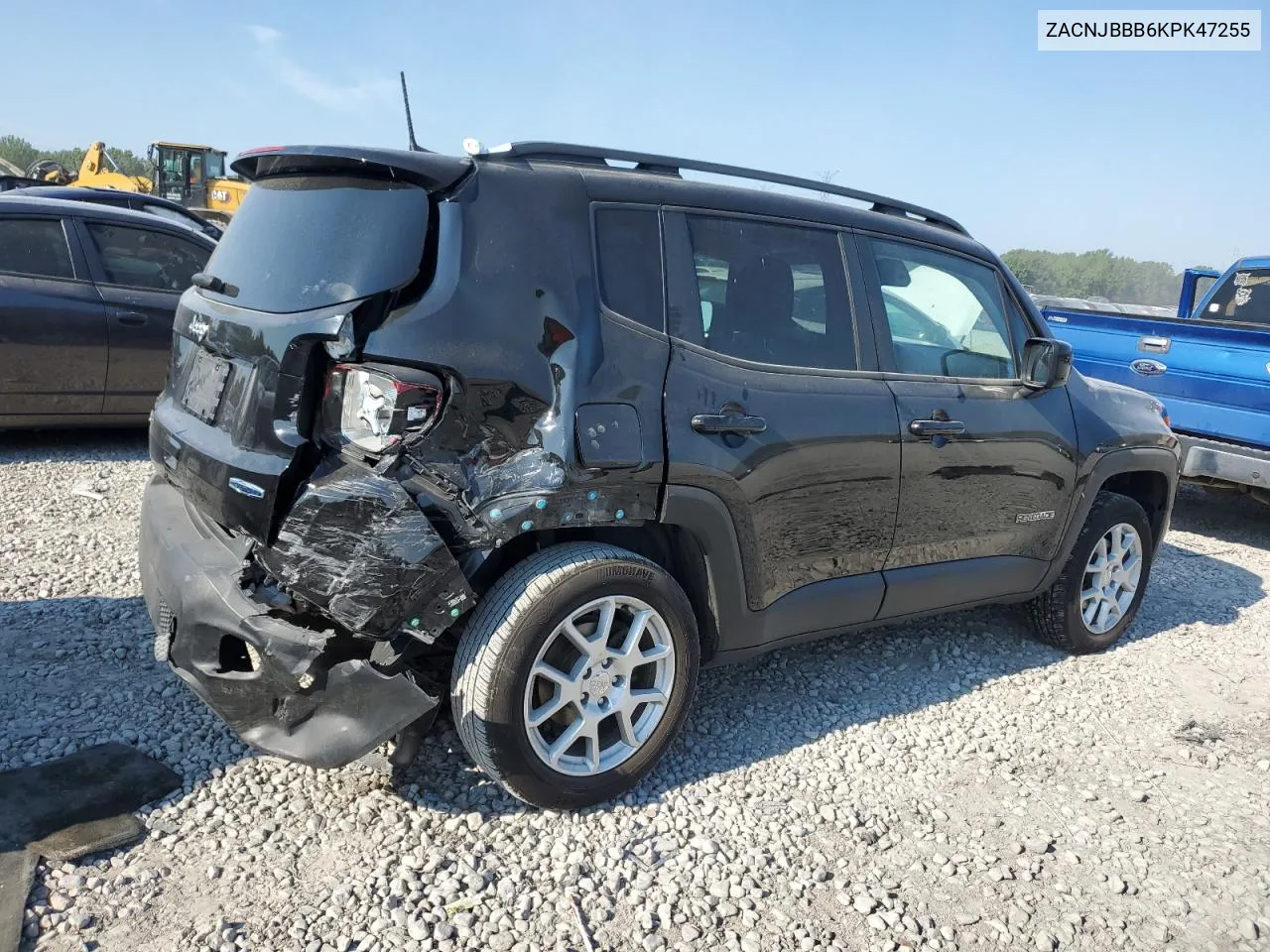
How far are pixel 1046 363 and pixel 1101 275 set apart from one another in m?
34.9

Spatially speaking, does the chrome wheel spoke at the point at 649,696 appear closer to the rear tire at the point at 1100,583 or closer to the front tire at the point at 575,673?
the front tire at the point at 575,673

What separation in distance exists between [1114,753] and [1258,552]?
401 cm

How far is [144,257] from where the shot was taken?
674cm

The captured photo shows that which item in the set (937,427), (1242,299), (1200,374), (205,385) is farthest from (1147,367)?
(205,385)

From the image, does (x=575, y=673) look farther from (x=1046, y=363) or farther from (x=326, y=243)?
(x=1046, y=363)

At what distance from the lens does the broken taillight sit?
2.60 metres

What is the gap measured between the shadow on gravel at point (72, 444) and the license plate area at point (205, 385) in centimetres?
407

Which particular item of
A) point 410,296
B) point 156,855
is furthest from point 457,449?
point 156,855

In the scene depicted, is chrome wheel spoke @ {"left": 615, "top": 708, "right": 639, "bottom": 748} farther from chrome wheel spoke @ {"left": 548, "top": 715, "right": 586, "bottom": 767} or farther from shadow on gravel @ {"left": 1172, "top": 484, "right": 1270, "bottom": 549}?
shadow on gravel @ {"left": 1172, "top": 484, "right": 1270, "bottom": 549}

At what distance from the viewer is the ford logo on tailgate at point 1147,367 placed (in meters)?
6.91

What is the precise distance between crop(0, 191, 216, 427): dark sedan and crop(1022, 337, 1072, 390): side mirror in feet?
17.7

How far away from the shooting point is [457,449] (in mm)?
2670

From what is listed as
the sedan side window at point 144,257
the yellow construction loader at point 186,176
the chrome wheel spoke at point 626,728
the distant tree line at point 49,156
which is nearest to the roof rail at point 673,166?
the chrome wheel spoke at point 626,728

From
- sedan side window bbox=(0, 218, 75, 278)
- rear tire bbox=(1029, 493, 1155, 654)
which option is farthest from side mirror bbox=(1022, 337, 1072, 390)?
sedan side window bbox=(0, 218, 75, 278)
